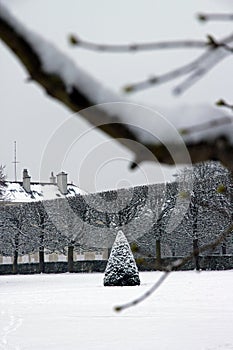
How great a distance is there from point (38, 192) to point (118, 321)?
138 ft

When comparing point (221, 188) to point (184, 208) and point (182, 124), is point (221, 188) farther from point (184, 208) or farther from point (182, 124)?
point (184, 208)

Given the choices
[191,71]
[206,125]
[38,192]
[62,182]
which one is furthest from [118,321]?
[38,192]

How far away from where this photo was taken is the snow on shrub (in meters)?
18.1

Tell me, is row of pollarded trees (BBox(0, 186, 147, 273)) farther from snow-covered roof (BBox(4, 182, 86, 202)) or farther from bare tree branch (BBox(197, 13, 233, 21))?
bare tree branch (BBox(197, 13, 233, 21))

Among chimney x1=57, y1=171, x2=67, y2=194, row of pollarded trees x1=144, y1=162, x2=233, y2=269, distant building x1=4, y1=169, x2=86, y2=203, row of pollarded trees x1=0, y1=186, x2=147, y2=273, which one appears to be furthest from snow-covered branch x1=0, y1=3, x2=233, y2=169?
chimney x1=57, y1=171, x2=67, y2=194

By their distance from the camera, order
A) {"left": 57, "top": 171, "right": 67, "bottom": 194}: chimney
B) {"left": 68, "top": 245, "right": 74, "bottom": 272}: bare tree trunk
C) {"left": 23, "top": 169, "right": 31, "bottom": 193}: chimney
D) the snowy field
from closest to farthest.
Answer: the snowy field
{"left": 68, "top": 245, "right": 74, "bottom": 272}: bare tree trunk
{"left": 23, "top": 169, "right": 31, "bottom": 193}: chimney
{"left": 57, "top": 171, "right": 67, "bottom": 194}: chimney

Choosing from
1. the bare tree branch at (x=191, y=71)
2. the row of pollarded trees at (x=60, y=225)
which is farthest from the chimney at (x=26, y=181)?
the bare tree branch at (x=191, y=71)

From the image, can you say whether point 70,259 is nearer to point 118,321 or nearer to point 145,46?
point 118,321

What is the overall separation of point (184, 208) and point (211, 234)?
186 cm

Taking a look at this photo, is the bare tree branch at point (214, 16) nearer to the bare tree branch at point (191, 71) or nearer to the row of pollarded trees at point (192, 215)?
the bare tree branch at point (191, 71)

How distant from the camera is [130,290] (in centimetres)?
1664

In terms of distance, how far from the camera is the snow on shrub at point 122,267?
18094 mm

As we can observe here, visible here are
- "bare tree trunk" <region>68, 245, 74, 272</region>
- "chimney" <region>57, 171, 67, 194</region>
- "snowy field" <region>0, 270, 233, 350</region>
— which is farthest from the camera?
"chimney" <region>57, 171, 67, 194</region>

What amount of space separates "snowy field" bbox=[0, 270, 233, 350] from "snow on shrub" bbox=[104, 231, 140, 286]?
1.65 m
